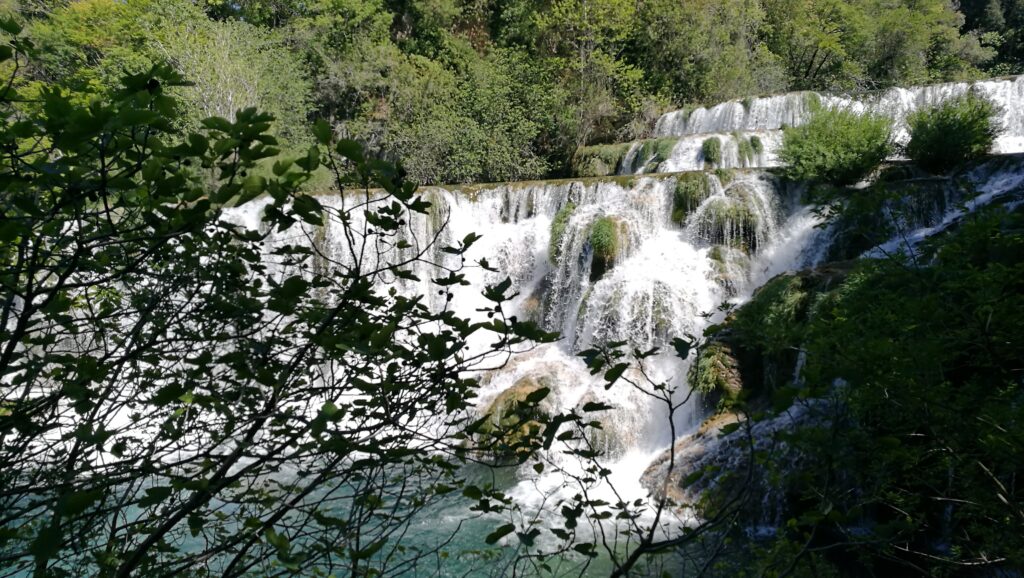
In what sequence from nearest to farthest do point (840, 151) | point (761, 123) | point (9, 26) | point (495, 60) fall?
point (9, 26)
point (840, 151)
point (761, 123)
point (495, 60)

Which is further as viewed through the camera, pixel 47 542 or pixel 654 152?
pixel 654 152

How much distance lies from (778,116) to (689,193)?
21.7ft

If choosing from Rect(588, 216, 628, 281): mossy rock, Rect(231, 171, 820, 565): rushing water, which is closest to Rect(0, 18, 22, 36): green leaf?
Rect(231, 171, 820, 565): rushing water

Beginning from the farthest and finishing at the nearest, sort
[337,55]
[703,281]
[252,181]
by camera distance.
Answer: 1. [337,55]
2. [703,281]
3. [252,181]

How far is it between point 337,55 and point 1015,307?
808 inches

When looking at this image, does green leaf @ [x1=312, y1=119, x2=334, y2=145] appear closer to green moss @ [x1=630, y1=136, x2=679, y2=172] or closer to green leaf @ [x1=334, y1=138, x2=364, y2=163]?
green leaf @ [x1=334, y1=138, x2=364, y2=163]

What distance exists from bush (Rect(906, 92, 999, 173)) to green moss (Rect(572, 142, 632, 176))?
714 centimetres

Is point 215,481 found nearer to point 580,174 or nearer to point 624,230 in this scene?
point 624,230

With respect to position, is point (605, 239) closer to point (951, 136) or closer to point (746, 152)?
point (746, 152)

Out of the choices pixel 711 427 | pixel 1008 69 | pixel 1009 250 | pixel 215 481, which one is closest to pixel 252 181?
pixel 215 481

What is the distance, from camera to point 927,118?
31.2 ft

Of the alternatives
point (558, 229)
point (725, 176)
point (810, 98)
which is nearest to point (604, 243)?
point (558, 229)

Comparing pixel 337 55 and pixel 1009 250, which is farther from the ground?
pixel 337 55

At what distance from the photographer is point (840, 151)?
9.56 metres
